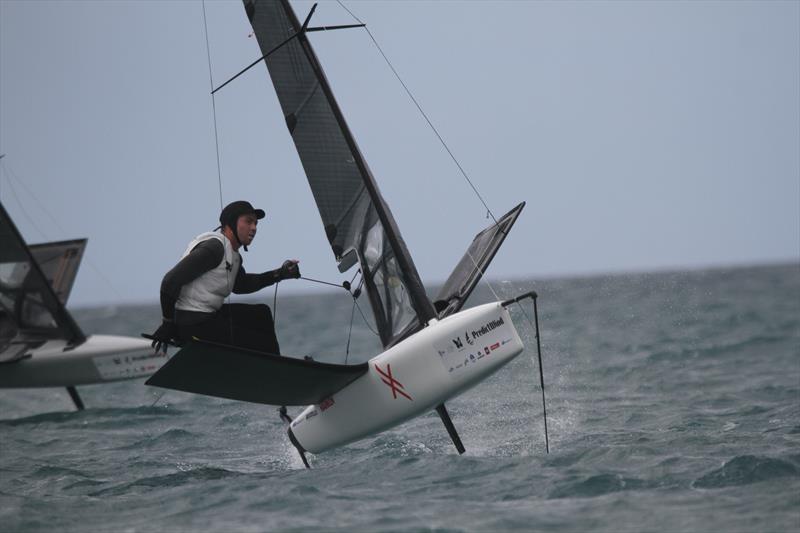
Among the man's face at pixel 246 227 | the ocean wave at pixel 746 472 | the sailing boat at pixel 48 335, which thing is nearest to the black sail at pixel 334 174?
the man's face at pixel 246 227

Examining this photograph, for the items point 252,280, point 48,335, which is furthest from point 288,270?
point 48,335

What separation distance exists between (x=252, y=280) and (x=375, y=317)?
2.62ft

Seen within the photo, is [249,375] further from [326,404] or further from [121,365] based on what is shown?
[121,365]

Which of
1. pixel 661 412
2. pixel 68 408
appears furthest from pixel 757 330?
pixel 68 408

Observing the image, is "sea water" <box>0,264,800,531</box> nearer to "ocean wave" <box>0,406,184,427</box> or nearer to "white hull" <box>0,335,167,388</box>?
"ocean wave" <box>0,406,184,427</box>

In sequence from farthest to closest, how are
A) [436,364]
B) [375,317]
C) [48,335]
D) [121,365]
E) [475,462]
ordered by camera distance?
[48,335] → [121,365] → [375,317] → [475,462] → [436,364]

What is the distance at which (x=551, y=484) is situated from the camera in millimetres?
5445

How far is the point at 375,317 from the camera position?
6.64m

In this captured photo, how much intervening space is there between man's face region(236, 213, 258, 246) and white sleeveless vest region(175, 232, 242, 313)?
83 millimetres

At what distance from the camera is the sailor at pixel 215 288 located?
19.1 feet

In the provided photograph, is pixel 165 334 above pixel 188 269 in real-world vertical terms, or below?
below

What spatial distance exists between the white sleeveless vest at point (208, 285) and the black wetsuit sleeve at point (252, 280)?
277 mm

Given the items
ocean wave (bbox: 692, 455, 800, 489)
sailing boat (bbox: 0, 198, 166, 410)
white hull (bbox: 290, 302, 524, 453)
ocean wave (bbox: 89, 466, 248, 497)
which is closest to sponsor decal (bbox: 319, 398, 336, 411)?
white hull (bbox: 290, 302, 524, 453)

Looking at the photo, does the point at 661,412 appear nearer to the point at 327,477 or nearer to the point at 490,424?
the point at 490,424
